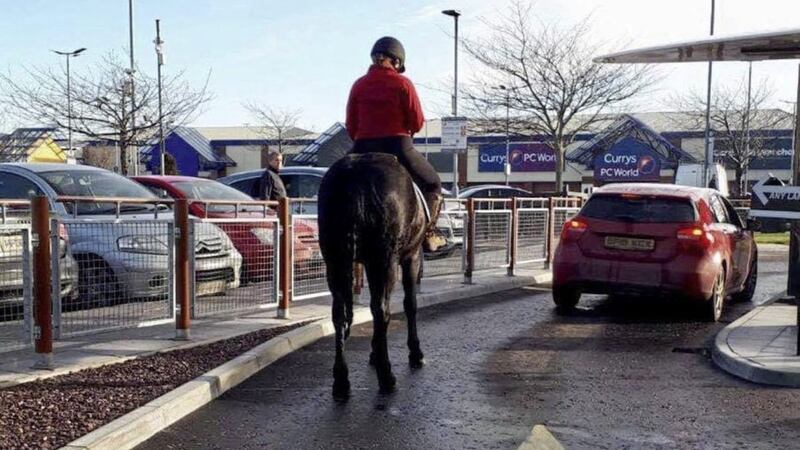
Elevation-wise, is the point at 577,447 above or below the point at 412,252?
below

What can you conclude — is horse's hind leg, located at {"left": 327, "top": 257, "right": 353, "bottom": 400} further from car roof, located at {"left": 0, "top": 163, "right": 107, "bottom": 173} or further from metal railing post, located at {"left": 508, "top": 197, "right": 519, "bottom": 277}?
metal railing post, located at {"left": 508, "top": 197, "right": 519, "bottom": 277}

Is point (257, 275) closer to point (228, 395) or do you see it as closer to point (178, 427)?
point (228, 395)

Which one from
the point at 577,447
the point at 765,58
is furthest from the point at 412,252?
the point at 765,58

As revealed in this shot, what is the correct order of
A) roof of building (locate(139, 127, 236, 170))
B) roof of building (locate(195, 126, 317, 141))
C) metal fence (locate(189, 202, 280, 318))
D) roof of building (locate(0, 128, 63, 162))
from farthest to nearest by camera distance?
roof of building (locate(195, 126, 317, 141)) < roof of building (locate(139, 127, 236, 170)) < roof of building (locate(0, 128, 63, 162)) < metal fence (locate(189, 202, 280, 318))

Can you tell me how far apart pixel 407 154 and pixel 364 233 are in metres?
1.02

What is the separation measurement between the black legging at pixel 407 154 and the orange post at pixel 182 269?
179 centimetres

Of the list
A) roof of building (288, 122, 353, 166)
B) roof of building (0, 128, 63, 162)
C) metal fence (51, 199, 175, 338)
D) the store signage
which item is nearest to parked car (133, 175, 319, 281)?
metal fence (51, 199, 175, 338)

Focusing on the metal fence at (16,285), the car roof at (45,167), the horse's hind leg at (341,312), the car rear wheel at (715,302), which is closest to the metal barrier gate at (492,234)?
the car rear wheel at (715,302)

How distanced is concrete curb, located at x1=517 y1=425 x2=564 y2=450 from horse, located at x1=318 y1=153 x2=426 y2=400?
131 centimetres

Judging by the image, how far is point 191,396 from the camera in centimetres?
517

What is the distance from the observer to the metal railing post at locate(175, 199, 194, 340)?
683cm

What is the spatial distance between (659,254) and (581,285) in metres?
1.00

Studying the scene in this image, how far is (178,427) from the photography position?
480 cm

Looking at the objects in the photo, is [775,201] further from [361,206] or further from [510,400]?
[361,206]
